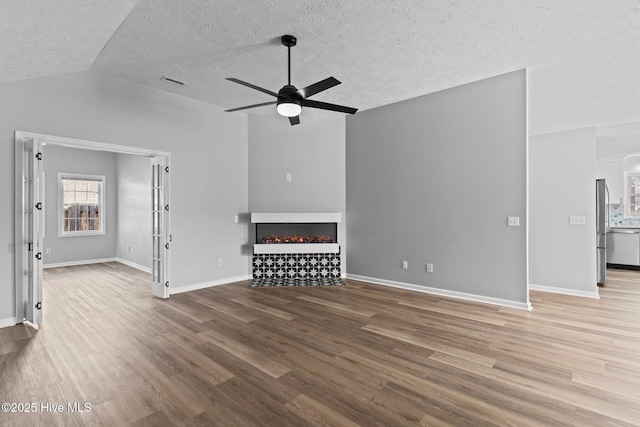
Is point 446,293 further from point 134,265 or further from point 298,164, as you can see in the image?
point 134,265

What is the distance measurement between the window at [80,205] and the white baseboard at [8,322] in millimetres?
4552

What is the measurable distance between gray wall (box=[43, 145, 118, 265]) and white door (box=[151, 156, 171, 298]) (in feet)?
13.6

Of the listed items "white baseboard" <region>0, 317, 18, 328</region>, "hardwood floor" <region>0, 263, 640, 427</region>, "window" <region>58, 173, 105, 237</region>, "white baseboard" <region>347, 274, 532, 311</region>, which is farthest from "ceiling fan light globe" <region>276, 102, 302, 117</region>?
"window" <region>58, 173, 105, 237</region>

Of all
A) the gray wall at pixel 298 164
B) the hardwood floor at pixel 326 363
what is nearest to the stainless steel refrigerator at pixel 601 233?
the hardwood floor at pixel 326 363

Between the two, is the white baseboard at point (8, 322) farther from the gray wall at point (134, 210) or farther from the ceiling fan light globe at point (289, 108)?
the ceiling fan light globe at point (289, 108)

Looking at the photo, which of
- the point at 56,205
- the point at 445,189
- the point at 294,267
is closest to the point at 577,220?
the point at 445,189

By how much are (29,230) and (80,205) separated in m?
4.83

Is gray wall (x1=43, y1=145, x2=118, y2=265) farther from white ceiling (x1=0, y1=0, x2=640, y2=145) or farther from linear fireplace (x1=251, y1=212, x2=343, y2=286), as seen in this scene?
linear fireplace (x1=251, y1=212, x2=343, y2=286)

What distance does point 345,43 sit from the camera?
127 inches

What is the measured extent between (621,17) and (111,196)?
9575 mm

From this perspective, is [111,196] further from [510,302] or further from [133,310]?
[510,302]

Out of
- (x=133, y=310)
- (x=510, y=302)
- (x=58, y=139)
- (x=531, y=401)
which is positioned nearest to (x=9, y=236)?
(x=58, y=139)

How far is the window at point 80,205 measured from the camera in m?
7.24

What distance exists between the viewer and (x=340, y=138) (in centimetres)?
579
